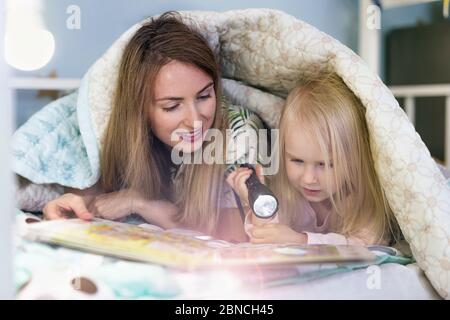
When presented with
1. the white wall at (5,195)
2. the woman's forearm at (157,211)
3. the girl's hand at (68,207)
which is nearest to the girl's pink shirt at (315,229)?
the woman's forearm at (157,211)

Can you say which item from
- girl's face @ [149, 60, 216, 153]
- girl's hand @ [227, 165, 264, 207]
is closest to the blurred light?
girl's face @ [149, 60, 216, 153]

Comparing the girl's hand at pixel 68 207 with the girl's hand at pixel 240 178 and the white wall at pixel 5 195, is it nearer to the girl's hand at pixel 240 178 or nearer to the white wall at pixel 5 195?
the white wall at pixel 5 195

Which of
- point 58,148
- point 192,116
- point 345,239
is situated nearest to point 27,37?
point 58,148

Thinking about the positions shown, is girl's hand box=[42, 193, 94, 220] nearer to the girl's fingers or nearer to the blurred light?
the girl's fingers

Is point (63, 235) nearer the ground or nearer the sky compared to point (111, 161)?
nearer the ground

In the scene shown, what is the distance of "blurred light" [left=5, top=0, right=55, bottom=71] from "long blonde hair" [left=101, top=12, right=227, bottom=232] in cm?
13

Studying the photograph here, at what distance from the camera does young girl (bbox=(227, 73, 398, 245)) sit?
0.89 m

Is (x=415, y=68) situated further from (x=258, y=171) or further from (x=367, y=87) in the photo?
(x=258, y=171)

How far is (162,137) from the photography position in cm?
89

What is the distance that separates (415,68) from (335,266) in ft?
1.57

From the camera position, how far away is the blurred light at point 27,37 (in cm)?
85

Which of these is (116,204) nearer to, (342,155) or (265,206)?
(265,206)
